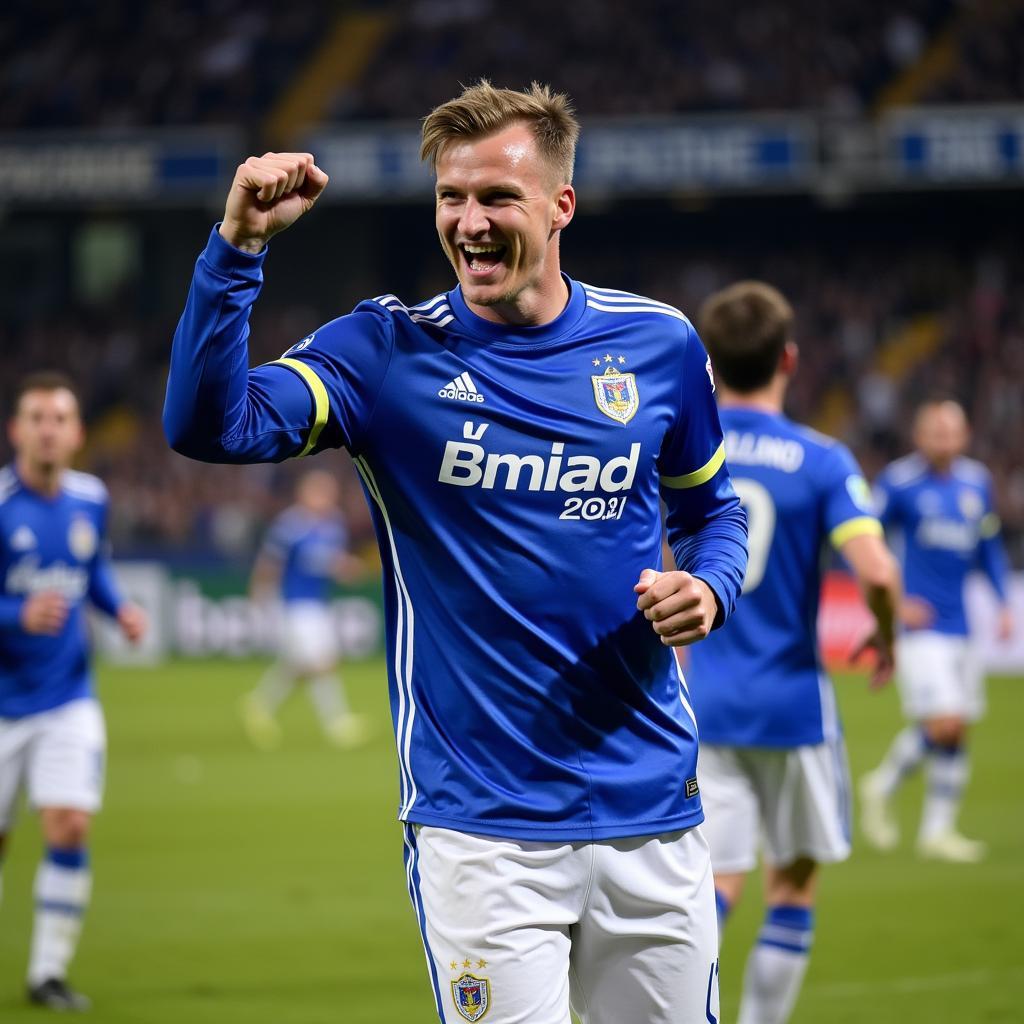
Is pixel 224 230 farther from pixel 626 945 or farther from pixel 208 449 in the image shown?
pixel 626 945

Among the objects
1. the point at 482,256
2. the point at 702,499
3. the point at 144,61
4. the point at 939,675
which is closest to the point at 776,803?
the point at 702,499

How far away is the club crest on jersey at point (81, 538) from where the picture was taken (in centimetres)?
744

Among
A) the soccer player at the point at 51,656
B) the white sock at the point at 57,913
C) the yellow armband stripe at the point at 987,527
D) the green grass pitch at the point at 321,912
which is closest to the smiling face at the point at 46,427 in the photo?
the soccer player at the point at 51,656

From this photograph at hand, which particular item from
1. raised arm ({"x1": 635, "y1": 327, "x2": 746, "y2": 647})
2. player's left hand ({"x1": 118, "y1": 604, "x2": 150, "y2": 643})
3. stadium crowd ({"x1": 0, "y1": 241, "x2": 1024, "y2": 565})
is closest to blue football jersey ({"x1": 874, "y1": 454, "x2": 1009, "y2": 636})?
player's left hand ({"x1": 118, "y1": 604, "x2": 150, "y2": 643})

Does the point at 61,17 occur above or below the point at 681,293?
above

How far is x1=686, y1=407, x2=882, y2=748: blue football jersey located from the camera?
17.7 feet

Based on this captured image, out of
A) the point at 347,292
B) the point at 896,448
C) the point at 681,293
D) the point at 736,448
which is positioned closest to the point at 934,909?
the point at 736,448

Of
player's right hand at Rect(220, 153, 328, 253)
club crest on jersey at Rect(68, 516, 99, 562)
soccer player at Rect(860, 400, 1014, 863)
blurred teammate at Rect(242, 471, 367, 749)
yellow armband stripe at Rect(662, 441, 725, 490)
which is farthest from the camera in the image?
blurred teammate at Rect(242, 471, 367, 749)

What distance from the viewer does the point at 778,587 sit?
544 centimetres

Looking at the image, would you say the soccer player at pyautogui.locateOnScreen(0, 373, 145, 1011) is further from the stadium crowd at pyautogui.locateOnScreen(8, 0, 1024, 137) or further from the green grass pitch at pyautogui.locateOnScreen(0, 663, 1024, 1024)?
the stadium crowd at pyautogui.locateOnScreen(8, 0, 1024, 137)

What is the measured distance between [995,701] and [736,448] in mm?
13289

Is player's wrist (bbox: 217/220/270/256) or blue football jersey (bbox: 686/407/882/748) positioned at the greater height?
player's wrist (bbox: 217/220/270/256)

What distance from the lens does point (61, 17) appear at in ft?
105

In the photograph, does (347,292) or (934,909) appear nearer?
(934,909)
